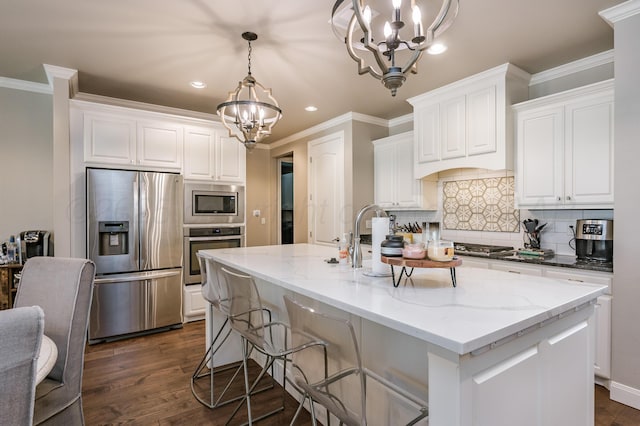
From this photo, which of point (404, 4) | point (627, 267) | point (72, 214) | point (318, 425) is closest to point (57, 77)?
point (72, 214)

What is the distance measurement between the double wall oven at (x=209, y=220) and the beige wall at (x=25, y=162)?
55.6 inches

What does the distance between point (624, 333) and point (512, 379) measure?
184 centimetres

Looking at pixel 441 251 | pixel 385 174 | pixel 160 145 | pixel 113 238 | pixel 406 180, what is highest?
pixel 160 145

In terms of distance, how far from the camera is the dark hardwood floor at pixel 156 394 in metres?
2.11

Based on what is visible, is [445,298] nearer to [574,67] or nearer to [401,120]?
[574,67]

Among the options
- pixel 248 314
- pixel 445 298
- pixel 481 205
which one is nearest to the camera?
pixel 445 298

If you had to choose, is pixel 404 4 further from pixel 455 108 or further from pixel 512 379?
pixel 512 379

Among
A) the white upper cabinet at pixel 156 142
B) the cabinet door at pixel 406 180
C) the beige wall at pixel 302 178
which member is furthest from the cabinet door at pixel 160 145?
the cabinet door at pixel 406 180

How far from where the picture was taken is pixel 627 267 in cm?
223

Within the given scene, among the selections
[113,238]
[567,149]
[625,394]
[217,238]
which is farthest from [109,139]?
[625,394]

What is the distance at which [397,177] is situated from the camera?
4.38 metres

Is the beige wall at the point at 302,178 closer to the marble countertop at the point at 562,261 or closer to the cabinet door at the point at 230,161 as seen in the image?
the cabinet door at the point at 230,161

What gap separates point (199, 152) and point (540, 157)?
358 cm

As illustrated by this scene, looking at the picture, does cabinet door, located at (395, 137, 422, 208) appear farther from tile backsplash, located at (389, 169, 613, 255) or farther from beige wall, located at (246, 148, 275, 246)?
beige wall, located at (246, 148, 275, 246)
